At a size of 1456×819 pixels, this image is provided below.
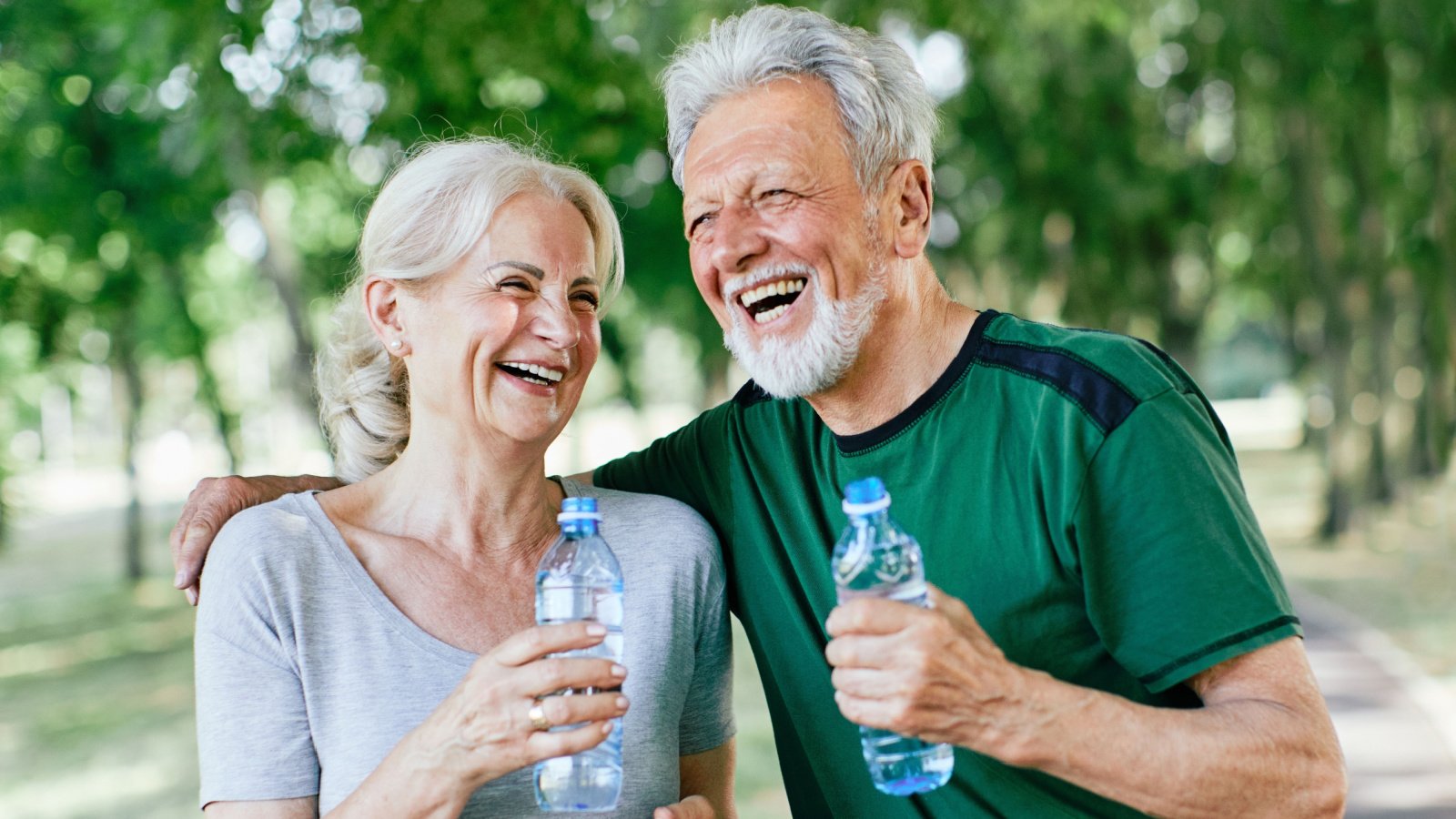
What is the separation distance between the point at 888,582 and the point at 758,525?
2.33ft

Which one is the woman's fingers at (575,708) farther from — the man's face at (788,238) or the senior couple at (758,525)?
the man's face at (788,238)

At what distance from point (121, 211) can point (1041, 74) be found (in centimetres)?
1083

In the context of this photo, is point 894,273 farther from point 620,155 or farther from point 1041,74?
point 1041,74

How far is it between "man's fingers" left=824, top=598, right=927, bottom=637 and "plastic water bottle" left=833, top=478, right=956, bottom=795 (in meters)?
0.19

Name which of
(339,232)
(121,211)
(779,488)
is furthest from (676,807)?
(339,232)

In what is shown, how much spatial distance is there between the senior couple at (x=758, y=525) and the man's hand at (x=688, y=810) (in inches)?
3.2

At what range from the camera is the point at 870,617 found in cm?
208

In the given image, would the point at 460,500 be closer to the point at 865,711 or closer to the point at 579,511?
the point at 579,511

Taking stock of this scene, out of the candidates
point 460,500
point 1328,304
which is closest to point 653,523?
point 460,500

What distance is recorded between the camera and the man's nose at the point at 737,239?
9.45 ft

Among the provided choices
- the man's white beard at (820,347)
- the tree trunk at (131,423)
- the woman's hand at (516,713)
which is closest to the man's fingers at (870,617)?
the woman's hand at (516,713)

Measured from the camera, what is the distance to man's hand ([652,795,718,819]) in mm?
2730

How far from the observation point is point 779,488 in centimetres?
311

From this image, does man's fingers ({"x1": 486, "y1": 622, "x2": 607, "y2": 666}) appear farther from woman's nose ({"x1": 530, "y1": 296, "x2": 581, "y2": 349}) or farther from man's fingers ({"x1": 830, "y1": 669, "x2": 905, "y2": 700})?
woman's nose ({"x1": 530, "y1": 296, "x2": 581, "y2": 349})
